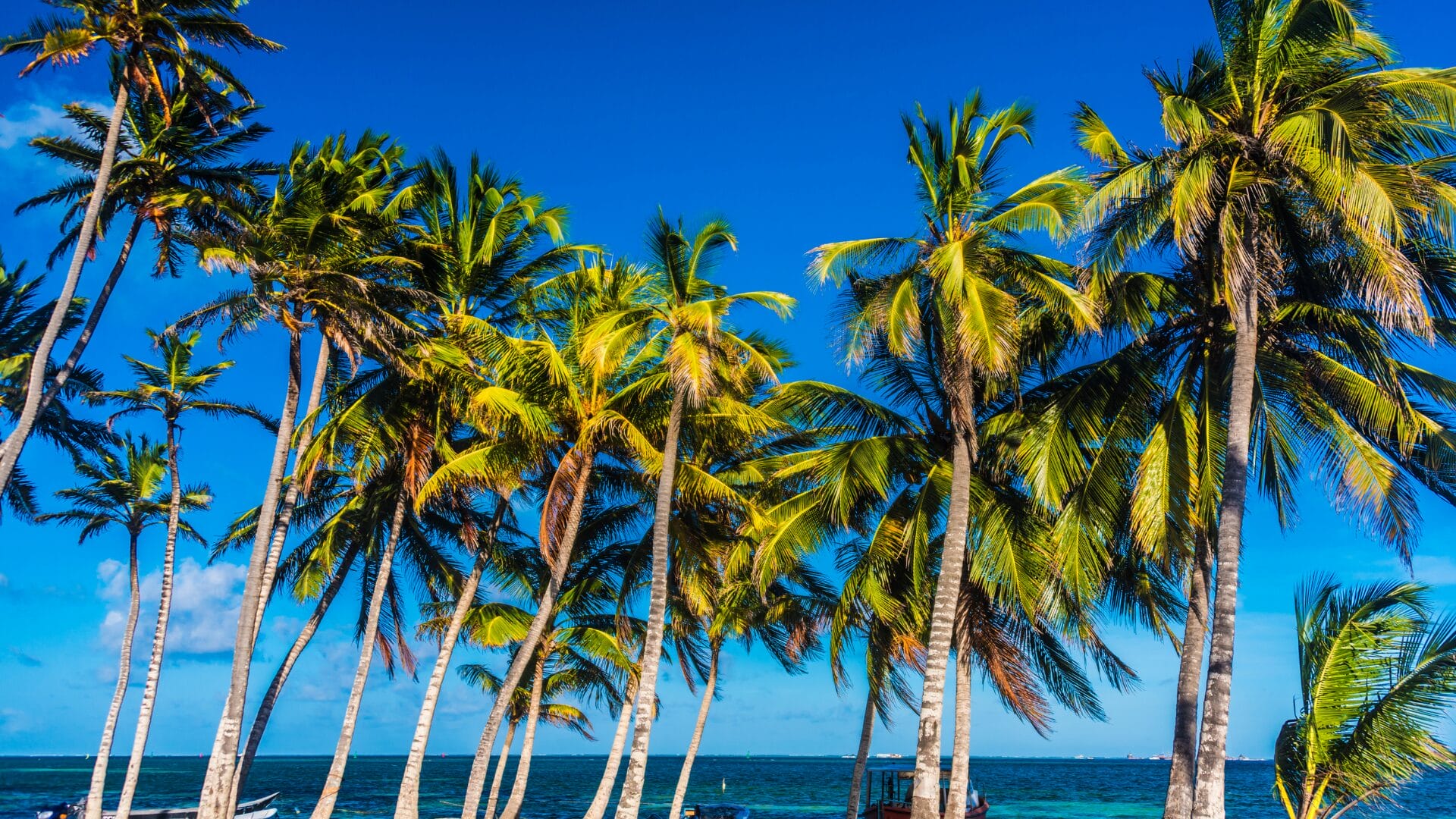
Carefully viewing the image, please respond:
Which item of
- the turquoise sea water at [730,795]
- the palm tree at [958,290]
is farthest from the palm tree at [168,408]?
the turquoise sea water at [730,795]

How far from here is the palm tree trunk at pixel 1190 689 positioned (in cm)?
1190

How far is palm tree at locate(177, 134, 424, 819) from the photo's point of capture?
1631 cm

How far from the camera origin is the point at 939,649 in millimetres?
13484

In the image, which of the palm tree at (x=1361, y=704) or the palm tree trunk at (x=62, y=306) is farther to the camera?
the palm tree trunk at (x=62, y=306)

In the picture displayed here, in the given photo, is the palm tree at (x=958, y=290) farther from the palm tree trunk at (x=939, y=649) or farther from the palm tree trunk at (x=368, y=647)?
the palm tree trunk at (x=368, y=647)

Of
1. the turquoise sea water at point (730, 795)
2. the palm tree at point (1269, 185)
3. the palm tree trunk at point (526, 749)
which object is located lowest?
the turquoise sea water at point (730, 795)

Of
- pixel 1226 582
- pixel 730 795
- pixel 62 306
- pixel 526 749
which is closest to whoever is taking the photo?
pixel 1226 582

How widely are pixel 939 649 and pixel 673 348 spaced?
6.45 m

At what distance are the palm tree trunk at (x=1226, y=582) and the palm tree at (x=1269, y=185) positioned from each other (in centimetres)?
2

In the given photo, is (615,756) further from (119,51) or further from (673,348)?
(119,51)

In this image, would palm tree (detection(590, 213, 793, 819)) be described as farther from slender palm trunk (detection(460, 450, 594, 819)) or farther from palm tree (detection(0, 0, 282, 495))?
palm tree (detection(0, 0, 282, 495))

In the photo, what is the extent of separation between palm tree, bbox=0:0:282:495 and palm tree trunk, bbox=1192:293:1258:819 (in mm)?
14184

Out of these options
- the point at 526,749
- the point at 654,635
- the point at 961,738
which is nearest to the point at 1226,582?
the point at 961,738

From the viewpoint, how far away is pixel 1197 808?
10.1 metres
